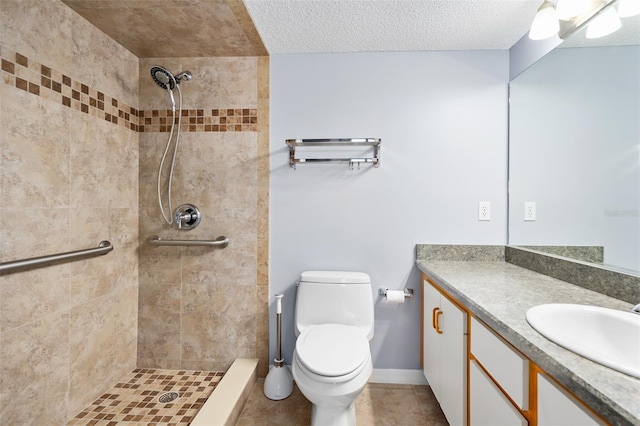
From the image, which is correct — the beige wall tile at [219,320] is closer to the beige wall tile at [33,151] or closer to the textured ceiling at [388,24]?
the beige wall tile at [33,151]

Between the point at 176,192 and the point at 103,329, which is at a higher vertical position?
the point at 176,192

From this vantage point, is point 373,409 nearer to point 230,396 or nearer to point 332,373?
point 332,373

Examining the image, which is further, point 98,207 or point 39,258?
point 98,207

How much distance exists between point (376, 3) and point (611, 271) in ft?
5.23

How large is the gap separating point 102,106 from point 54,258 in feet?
2.87

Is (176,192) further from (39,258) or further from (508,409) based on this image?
(508,409)

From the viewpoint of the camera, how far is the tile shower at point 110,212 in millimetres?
1192

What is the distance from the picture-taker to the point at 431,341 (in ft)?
5.28

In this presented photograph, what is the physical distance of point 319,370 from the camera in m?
1.22

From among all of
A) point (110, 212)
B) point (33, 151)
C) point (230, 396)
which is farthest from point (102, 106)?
point (230, 396)

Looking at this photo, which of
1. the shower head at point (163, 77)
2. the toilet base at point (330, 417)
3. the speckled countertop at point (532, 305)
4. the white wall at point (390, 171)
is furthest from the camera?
the white wall at point (390, 171)

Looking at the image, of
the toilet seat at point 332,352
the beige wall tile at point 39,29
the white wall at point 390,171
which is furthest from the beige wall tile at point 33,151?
the toilet seat at point 332,352

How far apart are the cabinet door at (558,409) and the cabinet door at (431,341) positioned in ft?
2.42

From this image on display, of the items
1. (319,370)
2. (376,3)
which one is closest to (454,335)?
(319,370)
